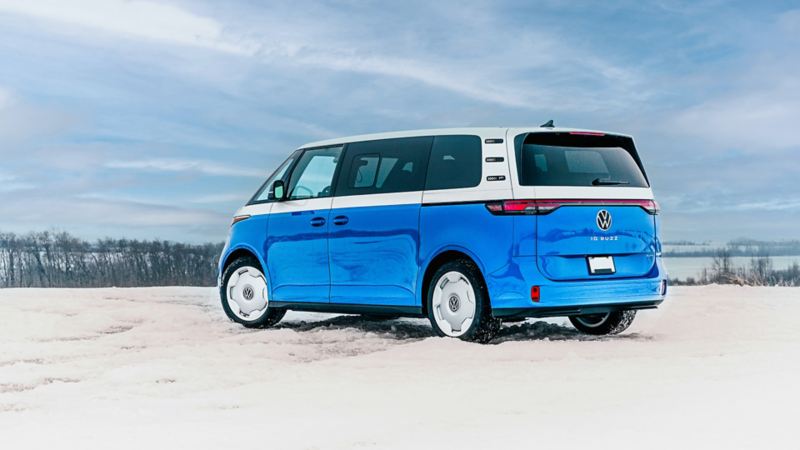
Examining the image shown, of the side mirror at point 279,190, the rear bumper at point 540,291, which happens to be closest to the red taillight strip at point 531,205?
the rear bumper at point 540,291

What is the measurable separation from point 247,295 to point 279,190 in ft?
4.72

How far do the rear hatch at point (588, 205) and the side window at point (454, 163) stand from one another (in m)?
0.45

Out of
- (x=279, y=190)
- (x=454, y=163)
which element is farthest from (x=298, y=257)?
(x=454, y=163)

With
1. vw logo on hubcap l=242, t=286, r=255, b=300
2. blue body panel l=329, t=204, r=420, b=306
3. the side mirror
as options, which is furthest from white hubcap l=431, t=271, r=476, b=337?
vw logo on hubcap l=242, t=286, r=255, b=300

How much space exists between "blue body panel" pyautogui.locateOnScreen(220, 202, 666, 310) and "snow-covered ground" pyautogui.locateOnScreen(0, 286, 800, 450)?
511 millimetres

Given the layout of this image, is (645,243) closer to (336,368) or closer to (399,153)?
(399,153)

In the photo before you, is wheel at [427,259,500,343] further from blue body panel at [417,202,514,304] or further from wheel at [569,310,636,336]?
wheel at [569,310,636,336]

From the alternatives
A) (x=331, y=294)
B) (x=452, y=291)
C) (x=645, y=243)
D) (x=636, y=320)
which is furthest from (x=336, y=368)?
(x=636, y=320)

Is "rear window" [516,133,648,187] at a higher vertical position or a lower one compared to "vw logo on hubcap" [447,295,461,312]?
higher

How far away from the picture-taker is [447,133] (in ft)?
31.3

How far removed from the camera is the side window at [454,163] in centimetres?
912

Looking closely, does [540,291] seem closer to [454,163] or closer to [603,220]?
[603,220]

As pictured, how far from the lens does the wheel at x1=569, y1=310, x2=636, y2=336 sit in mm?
10480

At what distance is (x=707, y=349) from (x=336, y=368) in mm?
3554
